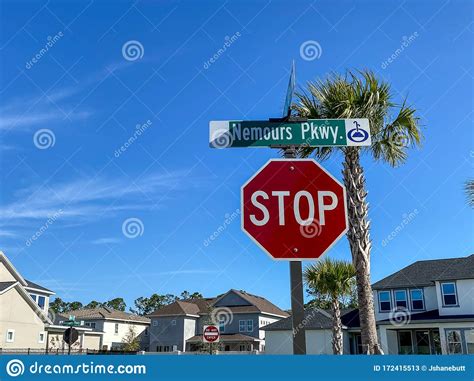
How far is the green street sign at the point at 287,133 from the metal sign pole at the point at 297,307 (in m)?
1.14

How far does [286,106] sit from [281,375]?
7.13 ft

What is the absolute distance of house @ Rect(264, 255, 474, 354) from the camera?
26.4 meters

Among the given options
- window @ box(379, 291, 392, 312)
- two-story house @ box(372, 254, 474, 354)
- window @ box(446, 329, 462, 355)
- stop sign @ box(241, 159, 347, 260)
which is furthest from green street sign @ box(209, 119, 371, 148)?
window @ box(379, 291, 392, 312)

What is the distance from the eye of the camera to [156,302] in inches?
2707

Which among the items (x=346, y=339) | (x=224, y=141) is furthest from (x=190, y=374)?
(x=346, y=339)

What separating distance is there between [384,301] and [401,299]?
1132 millimetres

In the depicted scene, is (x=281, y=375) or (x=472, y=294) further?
(x=472, y=294)

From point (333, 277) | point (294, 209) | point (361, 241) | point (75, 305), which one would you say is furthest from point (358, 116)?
point (75, 305)

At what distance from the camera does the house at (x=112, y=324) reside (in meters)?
48.4

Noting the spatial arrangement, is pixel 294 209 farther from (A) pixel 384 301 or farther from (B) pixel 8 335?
(B) pixel 8 335

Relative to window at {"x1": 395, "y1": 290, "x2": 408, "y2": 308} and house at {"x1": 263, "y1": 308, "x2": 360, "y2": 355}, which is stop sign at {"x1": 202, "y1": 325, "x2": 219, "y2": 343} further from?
window at {"x1": 395, "y1": 290, "x2": 408, "y2": 308}

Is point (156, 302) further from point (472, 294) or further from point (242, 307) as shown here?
point (472, 294)

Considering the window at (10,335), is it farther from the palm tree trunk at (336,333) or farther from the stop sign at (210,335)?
the palm tree trunk at (336,333)

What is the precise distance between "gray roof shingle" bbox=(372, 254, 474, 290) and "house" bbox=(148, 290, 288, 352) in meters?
17.7
